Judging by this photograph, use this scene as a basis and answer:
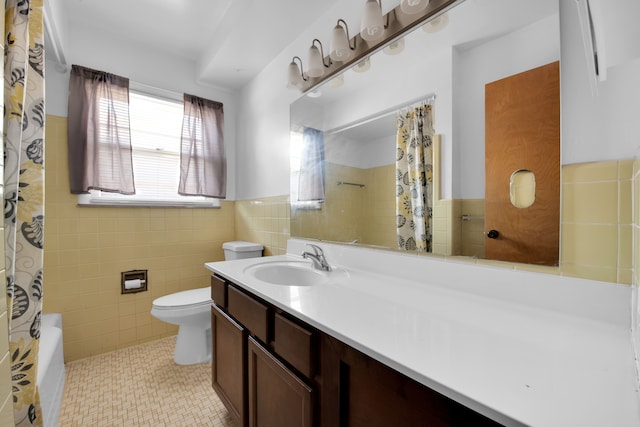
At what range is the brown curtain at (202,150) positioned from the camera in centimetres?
235

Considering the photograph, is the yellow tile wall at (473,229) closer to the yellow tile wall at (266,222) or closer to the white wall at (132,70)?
the yellow tile wall at (266,222)

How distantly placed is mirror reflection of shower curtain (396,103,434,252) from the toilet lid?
4.83 ft

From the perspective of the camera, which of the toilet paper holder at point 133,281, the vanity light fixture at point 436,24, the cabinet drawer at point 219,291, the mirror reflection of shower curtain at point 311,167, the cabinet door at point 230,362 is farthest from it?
the toilet paper holder at point 133,281

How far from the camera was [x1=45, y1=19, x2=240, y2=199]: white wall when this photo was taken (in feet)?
6.25

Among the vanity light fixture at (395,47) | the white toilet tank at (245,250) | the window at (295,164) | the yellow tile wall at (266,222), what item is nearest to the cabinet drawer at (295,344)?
the window at (295,164)

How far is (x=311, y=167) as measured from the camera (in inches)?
69.3

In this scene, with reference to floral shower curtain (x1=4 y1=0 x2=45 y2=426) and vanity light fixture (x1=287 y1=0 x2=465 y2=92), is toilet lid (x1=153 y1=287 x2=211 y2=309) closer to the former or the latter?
floral shower curtain (x1=4 y1=0 x2=45 y2=426)

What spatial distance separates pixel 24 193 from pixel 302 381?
96 centimetres

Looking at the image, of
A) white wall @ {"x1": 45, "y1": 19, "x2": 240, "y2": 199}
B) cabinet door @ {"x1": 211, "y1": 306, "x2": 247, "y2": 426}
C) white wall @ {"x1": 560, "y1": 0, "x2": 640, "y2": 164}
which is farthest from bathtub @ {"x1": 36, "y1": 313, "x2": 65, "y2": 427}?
white wall @ {"x1": 560, "y1": 0, "x2": 640, "y2": 164}

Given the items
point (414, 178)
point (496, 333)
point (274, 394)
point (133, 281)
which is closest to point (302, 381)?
point (274, 394)

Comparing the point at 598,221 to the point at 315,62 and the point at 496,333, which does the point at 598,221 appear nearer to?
the point at 496,333

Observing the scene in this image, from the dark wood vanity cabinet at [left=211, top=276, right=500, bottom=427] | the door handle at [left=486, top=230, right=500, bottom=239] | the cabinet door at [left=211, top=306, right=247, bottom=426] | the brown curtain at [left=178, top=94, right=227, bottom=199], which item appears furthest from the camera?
the brown curtain at [left=178, top=94, right=227, bottom=199]

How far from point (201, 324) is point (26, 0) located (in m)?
1.85

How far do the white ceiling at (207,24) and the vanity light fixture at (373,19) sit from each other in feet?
1.51
